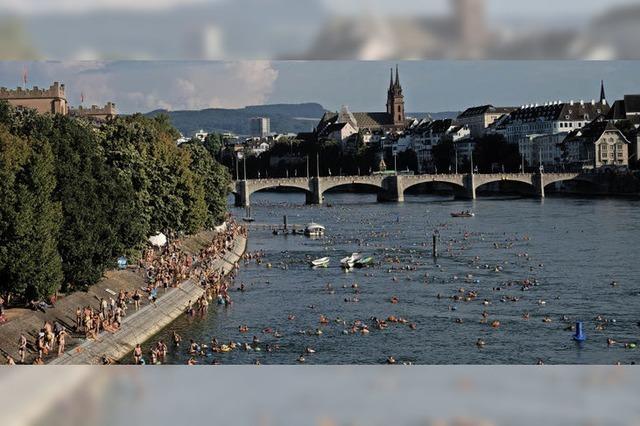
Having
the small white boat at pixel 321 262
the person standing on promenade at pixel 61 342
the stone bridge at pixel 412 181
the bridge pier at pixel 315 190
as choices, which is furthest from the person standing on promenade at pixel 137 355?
the bridge pier at pixel 315 190

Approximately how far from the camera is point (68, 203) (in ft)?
40.9

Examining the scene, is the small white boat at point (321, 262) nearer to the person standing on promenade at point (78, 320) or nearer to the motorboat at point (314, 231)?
the motorboat at point (314, 231)

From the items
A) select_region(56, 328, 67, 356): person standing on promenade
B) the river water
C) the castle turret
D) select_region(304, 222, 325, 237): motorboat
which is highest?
the castle turret

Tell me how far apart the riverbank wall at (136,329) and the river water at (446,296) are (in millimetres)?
193

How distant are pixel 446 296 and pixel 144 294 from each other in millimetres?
4401

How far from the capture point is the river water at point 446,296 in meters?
12.1

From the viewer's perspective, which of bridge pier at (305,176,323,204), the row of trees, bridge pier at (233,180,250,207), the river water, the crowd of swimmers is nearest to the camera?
the row of trees

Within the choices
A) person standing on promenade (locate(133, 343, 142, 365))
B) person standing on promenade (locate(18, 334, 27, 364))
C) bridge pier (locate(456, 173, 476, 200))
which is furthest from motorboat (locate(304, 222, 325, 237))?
person standing on promenade (locate(18, 334, 27, 364))

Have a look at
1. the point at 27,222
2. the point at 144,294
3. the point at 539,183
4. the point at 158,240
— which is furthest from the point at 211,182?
the point at 539,183

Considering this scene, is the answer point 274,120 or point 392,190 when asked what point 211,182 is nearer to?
point 392,190

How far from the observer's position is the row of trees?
36.2 feet

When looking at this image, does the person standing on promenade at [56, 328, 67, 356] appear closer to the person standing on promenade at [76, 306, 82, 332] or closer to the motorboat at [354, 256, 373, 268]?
the person standing on promenade at [76, 306, 82, 332]

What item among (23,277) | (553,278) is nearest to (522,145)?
(553,278)

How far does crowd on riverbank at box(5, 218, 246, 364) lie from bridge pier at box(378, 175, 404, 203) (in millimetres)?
19180
